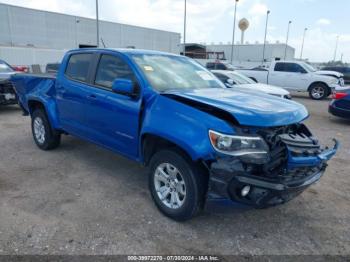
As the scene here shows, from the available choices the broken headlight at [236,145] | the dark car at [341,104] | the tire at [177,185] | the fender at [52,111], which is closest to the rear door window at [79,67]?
the fender at [52,111]

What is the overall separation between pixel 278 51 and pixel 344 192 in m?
70.4

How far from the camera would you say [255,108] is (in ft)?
10.0

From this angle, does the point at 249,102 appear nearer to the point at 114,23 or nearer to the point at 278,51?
the point at 114,23

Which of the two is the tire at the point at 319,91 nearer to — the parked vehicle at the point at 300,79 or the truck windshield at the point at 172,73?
the parked vehicle at the point at 300,79

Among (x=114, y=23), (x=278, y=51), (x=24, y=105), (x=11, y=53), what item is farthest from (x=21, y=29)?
(x=278, y=51)

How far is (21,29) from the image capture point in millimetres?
42469

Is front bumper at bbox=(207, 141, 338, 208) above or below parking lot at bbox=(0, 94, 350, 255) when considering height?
above

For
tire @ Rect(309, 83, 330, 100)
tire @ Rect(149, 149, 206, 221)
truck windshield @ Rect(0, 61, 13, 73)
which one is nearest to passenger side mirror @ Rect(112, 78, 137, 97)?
tire @ Rect(149, 149, 206, 221)

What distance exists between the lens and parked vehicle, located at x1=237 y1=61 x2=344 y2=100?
1523cm

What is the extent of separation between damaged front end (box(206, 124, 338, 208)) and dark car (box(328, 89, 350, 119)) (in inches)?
273

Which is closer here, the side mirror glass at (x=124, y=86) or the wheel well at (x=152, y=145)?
the wheel well at (x=152, y=145)

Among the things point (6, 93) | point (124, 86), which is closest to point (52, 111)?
point (124, 86)

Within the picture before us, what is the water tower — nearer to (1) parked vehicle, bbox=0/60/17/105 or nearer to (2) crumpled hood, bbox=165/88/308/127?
(1) parked vehicle, bbox=0/60/17/105

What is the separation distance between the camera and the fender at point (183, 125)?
2.87 meters
